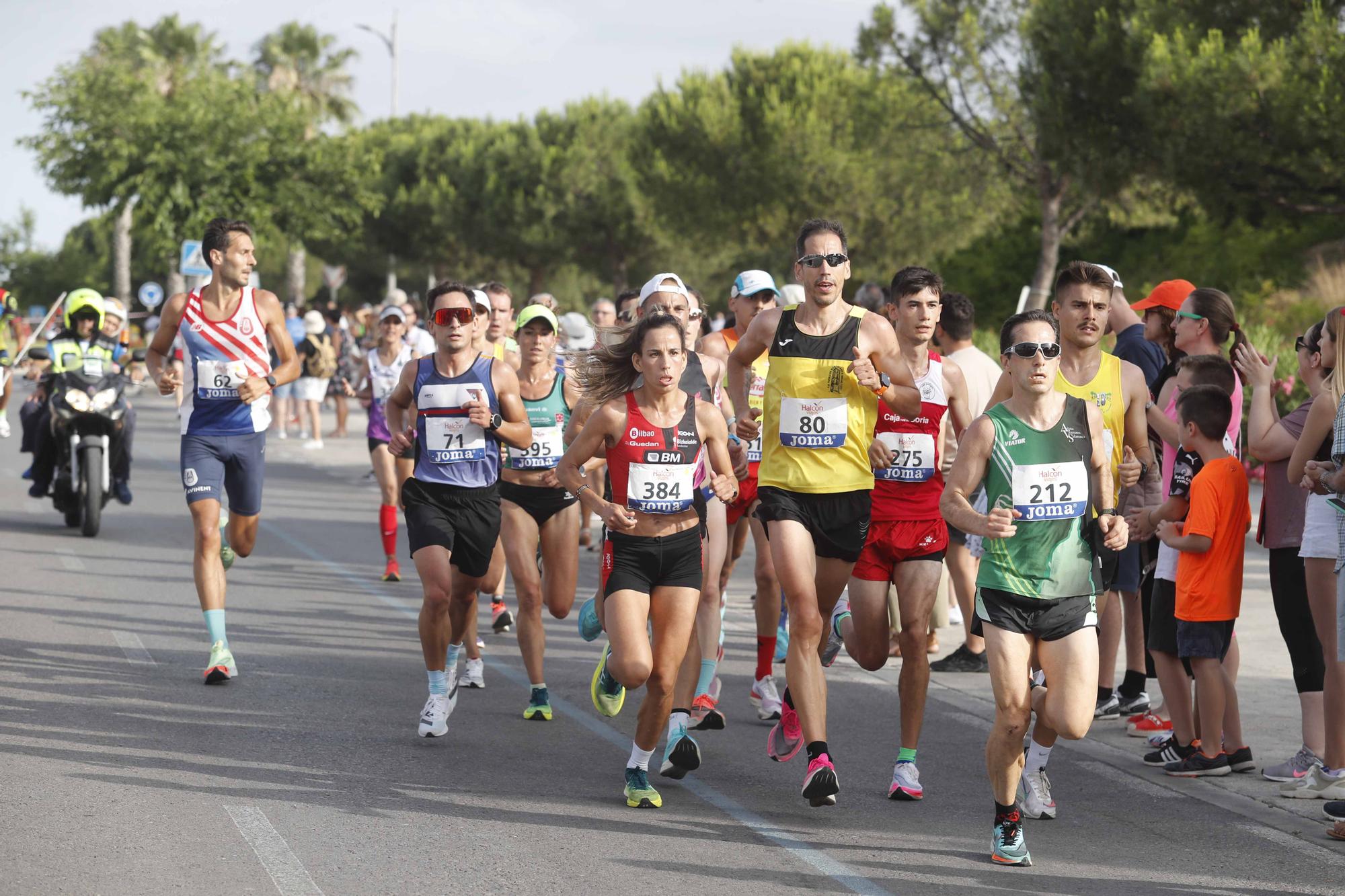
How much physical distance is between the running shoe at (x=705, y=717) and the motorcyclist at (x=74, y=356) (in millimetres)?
8593

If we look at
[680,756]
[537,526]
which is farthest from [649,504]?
[537,526]

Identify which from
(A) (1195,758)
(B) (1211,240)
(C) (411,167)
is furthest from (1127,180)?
(C) (411,167)

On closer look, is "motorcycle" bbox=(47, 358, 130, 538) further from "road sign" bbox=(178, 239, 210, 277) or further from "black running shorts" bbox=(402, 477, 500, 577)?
"road sign" bbox=(178, 239, 210, 277)

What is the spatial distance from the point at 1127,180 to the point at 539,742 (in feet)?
72.5

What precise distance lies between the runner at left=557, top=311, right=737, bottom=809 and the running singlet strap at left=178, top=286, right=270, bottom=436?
9.18 ft

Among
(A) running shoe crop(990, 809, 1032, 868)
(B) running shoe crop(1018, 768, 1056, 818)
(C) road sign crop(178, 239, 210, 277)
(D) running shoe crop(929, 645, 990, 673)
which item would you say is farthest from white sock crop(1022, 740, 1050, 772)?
(C) road sign crop(178, 239, 210, 277)

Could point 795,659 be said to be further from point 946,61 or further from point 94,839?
point 946,61

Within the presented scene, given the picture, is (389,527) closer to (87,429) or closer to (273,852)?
(87,429)

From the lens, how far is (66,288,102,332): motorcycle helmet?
14.4 meters

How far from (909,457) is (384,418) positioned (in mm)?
5616

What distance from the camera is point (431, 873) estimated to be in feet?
17.6

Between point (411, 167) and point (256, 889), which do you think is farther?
point (411, 167)

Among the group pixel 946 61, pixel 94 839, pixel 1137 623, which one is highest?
pixel 946 61

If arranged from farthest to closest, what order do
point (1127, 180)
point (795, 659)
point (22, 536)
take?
point (1127, 180) → point (22, 536) → point (795, 659)
